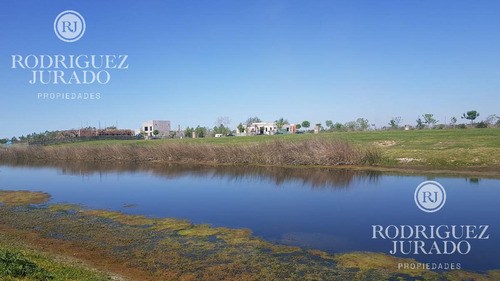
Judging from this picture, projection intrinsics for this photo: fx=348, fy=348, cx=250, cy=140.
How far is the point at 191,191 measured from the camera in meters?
22.8

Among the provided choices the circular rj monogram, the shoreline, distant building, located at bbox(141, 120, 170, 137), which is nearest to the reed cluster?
the circular rj monogram

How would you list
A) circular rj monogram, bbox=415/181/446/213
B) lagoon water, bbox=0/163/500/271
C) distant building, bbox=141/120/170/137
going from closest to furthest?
lagoon water, bbox=0/163/500/271
circular rj monogram, bbox=415/181/446/213
distant building, bbox=141/120/170/137

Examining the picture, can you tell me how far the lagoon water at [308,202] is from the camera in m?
11.9

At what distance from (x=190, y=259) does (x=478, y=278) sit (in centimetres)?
748

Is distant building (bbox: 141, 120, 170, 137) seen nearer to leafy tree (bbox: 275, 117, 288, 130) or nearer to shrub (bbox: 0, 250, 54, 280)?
leafy tree (bbox: 275, 117, 288, 130)

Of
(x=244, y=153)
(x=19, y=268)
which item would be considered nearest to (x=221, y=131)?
(x=244, y=153)

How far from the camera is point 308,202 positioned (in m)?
18.2

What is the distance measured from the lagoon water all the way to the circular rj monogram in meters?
0.37

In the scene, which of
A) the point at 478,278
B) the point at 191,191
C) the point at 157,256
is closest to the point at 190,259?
the point at 157,256

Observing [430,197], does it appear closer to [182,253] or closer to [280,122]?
[182,253]

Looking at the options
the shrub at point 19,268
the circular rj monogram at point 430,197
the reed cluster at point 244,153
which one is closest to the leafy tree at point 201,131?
the reed cluster at point 244,153

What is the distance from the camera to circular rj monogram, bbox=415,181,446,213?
53.0 feet

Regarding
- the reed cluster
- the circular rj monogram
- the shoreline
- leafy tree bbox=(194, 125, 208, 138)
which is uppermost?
leafy tree bbox=(194, 125, 208, 138)

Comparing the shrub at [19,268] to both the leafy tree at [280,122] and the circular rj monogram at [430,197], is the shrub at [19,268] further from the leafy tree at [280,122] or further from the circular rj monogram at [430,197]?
the leafy tree at [280,122]
